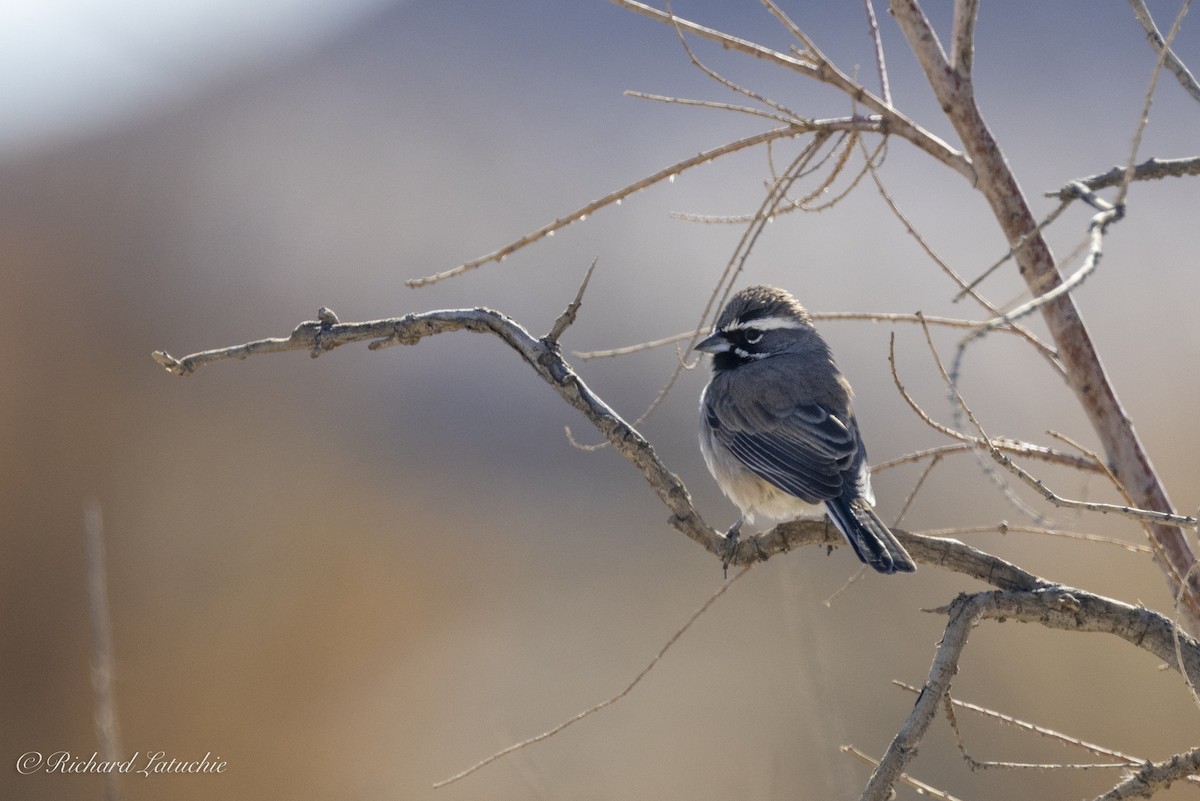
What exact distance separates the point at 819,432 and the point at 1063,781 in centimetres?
295

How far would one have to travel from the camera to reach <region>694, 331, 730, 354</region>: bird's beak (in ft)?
15.4

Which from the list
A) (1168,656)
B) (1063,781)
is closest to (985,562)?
(1168,656)

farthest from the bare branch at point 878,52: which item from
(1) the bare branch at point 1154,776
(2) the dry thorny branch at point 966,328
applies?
(1) the bare branch at point 1154,776

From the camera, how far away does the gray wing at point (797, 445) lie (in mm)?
4008

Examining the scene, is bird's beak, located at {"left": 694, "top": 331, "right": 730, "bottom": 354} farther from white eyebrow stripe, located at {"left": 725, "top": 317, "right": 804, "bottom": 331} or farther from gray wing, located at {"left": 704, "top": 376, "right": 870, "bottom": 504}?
gray wing, located at {"left": 704, "top": 376, "right": 870, "bottom": 504}

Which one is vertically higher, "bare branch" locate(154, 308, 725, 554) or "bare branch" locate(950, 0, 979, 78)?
→ "bare branch" locate(950, 0, 979, 78)

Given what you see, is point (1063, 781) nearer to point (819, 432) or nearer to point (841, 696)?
point (841, 696)

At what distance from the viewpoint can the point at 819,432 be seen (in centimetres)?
436

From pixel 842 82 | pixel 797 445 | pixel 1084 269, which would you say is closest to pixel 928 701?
pixel 1084 269

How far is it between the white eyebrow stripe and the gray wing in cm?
38

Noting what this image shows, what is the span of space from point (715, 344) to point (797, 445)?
2.24 feet

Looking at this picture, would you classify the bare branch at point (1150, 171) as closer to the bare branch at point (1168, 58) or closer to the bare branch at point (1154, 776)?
the bare branch at point (1168, 58)

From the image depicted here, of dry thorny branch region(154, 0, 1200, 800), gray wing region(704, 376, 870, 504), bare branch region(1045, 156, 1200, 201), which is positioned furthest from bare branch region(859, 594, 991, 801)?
gray wing region(704, 376, 870, 504)

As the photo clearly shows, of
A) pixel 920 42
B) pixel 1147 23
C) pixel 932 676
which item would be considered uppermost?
pixel 1147 23
